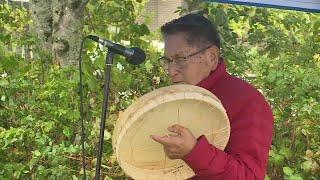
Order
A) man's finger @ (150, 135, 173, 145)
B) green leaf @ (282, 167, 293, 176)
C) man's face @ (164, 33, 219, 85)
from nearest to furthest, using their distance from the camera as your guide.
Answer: man's finger @ (150, 135, 173, 145) < man's face @ (164, 33, 219, 85) < green leaf @ (282, 167, 293, 176)

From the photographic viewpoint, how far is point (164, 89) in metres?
1.48

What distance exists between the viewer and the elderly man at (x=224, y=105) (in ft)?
4.75

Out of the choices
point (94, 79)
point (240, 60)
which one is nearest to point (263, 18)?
point (240, 60)

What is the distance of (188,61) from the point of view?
1.74 metres

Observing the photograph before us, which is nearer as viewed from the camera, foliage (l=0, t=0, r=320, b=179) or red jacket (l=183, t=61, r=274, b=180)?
red jacket (l=183, t=61, r=274, b=180)

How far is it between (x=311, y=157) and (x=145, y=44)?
4.83 ft

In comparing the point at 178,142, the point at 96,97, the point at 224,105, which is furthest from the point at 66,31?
the point at 178,142

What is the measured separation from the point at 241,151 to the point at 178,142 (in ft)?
0.91

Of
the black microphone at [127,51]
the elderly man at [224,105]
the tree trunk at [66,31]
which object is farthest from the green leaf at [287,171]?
the black microphone at [127,51]

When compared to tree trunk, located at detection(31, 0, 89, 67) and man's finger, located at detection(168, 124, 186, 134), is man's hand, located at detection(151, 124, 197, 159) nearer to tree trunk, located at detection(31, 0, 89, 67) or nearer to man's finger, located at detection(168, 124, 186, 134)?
Answer: man's finger, located at detection(168, 124, 186, 134)

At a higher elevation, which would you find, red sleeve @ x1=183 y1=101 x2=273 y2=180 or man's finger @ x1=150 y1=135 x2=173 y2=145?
man's finger @ x1=150 y1=135 x2=173 y2=145

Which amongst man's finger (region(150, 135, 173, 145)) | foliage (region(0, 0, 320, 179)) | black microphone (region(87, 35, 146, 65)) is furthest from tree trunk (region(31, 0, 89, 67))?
man's finger (region(150, 135, 173, 145))

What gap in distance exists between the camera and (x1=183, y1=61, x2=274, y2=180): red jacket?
4.81ft

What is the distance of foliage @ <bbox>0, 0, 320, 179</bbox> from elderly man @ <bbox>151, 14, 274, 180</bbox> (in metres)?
1.50
